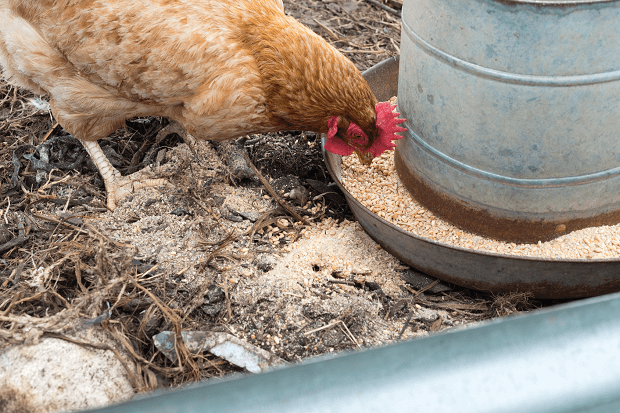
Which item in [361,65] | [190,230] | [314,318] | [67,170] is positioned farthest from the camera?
[361,65]

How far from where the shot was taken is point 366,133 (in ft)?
8.48

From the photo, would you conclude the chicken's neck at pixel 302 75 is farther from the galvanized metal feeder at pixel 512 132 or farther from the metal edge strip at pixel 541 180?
the metal edge strip at pixel 541 180

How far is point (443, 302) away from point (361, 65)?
2295 mm

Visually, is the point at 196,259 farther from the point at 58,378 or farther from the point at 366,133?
the point at 366,133

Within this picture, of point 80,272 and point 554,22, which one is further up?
point 554,22

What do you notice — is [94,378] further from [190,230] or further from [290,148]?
A: [290,148]

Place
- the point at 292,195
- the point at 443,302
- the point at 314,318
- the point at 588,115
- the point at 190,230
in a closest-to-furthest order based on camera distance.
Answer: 1. the point at 588,115
2. the point at 314,318
3. the point at 443,302
4. the point at 190,230
5. the point at 292,195

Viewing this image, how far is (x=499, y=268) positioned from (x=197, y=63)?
1.68m

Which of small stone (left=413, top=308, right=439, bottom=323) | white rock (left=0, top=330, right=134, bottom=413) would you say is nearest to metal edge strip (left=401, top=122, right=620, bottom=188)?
small stone (left=413, top=308, right=439, bottom=323)

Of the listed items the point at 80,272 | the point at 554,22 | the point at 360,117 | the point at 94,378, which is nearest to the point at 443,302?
the point at 360,117

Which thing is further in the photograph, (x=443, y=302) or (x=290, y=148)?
(x=290, y=148)

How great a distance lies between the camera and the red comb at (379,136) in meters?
2.56

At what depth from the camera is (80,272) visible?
2.29 m

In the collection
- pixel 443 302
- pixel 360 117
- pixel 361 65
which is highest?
pixel 360 117
